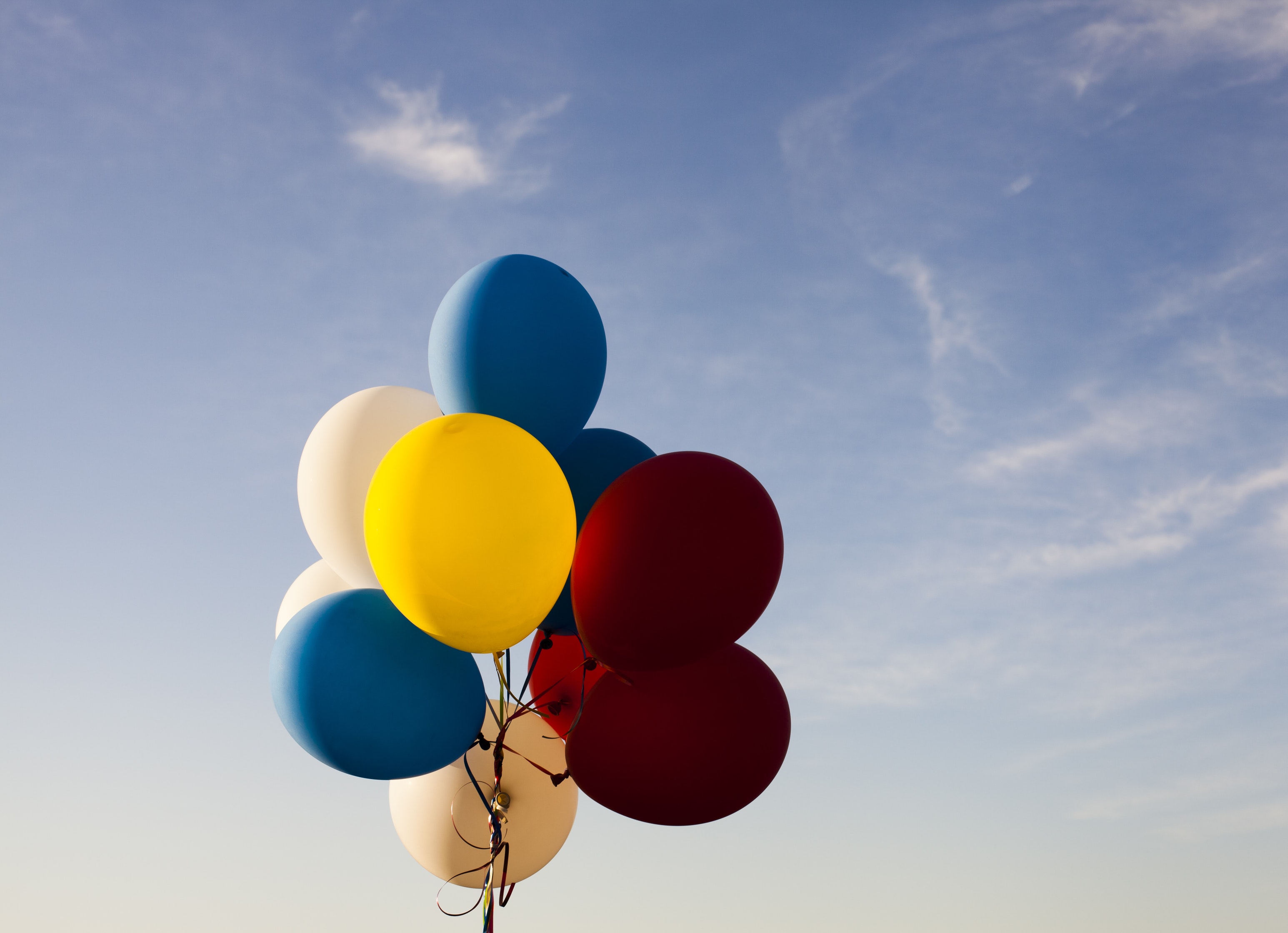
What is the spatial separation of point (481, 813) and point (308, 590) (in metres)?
1.48

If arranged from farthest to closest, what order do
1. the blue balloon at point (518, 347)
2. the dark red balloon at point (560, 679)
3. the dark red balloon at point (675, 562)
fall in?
the dark red balloon at point (560, 679), the blue balloon at point (518, 347), the dark red balloon at point (675, 562)

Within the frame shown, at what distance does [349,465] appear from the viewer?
4.59 m

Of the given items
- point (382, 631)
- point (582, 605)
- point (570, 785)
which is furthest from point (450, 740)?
point (570, 785)

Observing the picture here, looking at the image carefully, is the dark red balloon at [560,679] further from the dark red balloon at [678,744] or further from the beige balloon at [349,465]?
the beige balloon at [349,465]

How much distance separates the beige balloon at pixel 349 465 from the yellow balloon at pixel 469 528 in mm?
655

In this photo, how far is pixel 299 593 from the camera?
16.8 ft

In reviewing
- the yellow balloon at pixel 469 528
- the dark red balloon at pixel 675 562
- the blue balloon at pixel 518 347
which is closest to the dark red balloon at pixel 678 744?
the dark red balloon at pixel 675 562

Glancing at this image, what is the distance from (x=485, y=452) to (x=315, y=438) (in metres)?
1.38

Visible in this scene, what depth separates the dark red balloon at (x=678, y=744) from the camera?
427 centimetres

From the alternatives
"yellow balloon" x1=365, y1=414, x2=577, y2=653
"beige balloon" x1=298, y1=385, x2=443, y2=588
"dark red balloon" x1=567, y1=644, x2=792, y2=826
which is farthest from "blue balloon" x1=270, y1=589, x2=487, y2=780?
"dark red balloon" x1=567, y1=644, x2=792, y2=826

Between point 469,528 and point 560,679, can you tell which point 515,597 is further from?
point 560,679

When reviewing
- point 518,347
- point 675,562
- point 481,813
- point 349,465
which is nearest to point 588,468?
point 518,347

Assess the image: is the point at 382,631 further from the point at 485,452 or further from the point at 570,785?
the point at 570,785

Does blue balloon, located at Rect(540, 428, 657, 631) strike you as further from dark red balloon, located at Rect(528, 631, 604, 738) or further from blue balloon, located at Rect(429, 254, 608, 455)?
dark red balloon, located at Rect(528, 631, 604, 738)
